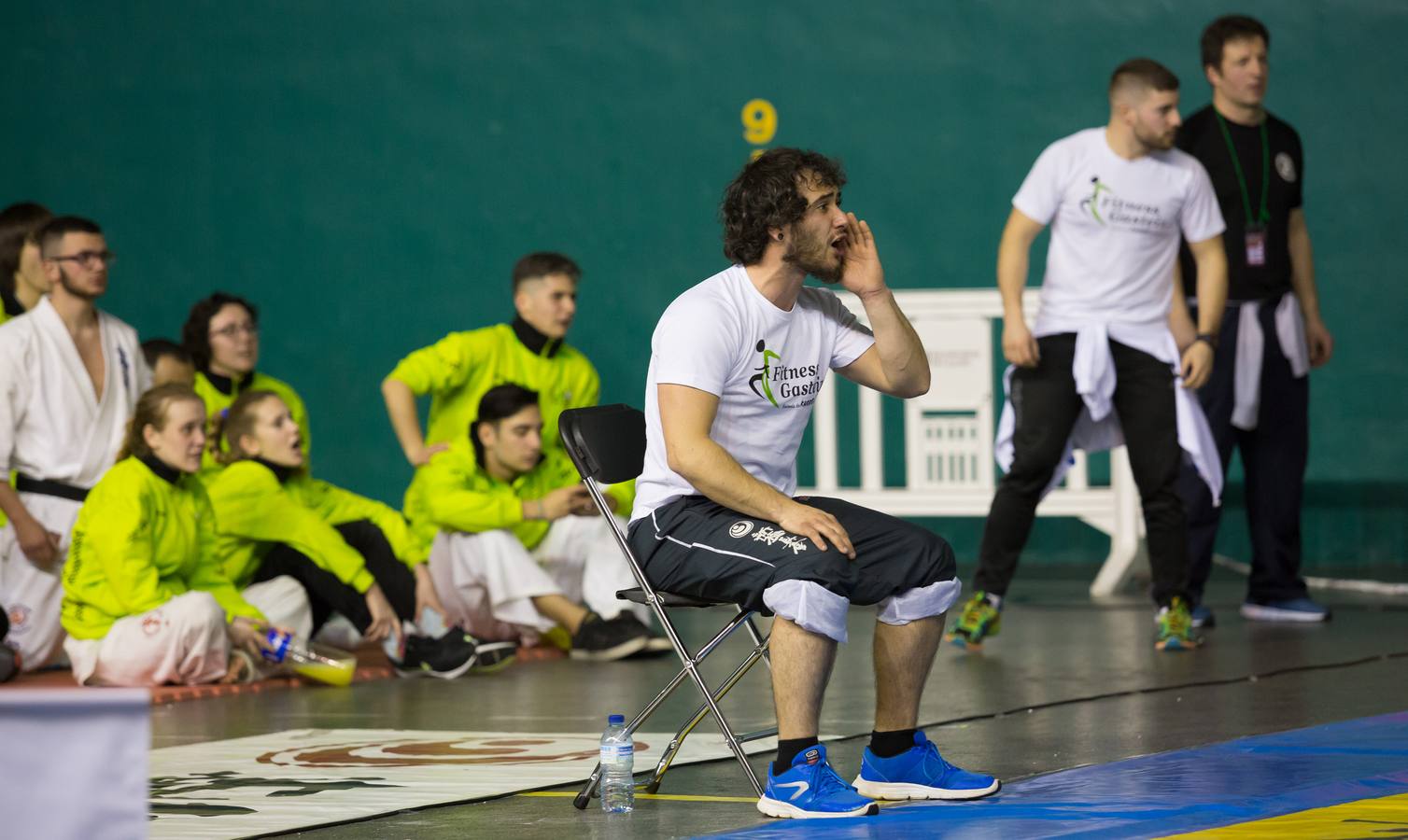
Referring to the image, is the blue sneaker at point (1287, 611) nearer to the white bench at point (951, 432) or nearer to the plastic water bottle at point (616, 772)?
the white bench at point (951, 432)

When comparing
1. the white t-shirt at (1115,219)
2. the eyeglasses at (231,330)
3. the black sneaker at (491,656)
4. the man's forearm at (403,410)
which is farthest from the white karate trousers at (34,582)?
the white t-shirt at (1115,219)

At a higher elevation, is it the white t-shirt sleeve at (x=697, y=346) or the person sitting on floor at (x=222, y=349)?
the person sitting on floor at (x=222, y=349)

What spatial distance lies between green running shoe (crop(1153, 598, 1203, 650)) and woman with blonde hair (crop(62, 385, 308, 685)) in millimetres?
2571

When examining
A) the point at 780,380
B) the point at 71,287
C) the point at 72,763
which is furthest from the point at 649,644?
the point at 72,763

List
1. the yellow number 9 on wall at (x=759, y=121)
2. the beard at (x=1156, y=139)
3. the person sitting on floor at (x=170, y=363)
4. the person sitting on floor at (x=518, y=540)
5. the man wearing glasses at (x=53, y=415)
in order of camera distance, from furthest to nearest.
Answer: the yellow number 9 on wall at (x=759, y=121) → the person sitting on floor at (x=170, y=363) → the person sitting on floor at (x=518, y=540) → the man wearing glasses at (x=53, y=415) → the beard at (x=1156, y=139)

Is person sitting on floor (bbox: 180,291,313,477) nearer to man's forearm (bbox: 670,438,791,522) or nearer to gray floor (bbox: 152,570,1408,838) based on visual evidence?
gray floor (bbox: 152,570,1408,838)

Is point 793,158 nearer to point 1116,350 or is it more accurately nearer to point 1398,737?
point 1398,737

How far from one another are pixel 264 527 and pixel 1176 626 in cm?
265

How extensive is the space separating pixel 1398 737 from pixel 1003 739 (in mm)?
767

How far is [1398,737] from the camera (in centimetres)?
375

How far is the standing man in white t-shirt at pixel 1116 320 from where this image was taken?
5.45 metres

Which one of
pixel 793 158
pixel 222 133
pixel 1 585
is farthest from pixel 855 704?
pixel 222 133

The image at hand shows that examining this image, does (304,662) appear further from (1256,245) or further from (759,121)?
(759,121)

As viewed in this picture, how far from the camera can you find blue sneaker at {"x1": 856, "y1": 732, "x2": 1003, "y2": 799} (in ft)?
10.9
